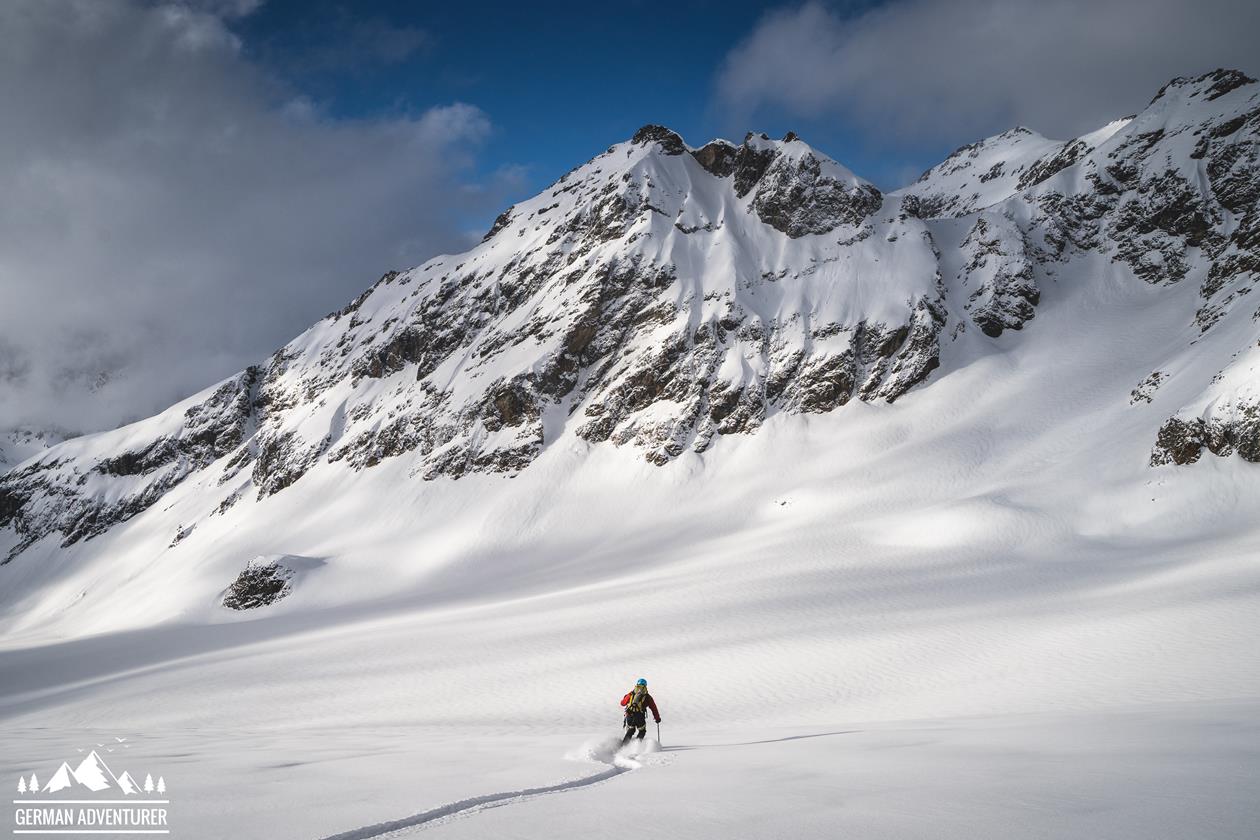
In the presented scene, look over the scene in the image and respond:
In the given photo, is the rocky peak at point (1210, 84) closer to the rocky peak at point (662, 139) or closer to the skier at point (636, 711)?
the rocky peak at point (662, 139)

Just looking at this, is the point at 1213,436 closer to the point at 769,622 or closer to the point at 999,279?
the point at 769,622

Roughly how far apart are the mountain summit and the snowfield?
3.36 ft

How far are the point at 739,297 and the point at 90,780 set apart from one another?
2634 inches

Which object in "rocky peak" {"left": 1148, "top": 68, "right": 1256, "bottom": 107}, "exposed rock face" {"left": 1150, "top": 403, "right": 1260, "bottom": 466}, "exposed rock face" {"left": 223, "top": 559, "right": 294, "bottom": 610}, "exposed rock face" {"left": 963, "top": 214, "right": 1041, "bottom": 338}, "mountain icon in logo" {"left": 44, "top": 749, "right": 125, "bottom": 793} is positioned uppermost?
"rocky peak" {"left": 1148, "top": 68, "right": 1256, "bottom": 107}

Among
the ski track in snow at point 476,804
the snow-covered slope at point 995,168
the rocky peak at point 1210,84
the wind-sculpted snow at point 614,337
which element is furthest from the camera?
the snow-covered slope at point 995,168

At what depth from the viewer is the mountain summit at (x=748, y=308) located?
59.9m

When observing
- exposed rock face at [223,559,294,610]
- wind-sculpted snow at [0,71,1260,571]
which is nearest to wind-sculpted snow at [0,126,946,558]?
wind-sculpted snow at [0,71,1260,571]

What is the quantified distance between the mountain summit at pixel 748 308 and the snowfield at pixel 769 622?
1.02 metres

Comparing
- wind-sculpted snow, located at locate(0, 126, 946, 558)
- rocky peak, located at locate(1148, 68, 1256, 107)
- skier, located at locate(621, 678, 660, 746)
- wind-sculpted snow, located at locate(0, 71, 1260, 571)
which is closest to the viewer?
skier, located at locate(621, 678, 660, 746)

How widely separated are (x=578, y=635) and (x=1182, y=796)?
22072 mm

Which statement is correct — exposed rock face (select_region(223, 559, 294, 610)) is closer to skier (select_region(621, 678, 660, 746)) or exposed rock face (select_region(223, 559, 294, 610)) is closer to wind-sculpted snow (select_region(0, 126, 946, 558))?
wind-sculpted snow (select_region(0, 126, 946, 558))

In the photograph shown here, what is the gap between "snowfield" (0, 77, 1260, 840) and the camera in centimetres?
562

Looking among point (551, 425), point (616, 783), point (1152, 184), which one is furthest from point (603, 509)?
point (1152, 184)

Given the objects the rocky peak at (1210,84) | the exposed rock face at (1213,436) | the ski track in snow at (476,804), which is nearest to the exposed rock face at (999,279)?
the rocky peak at (1210,84)
